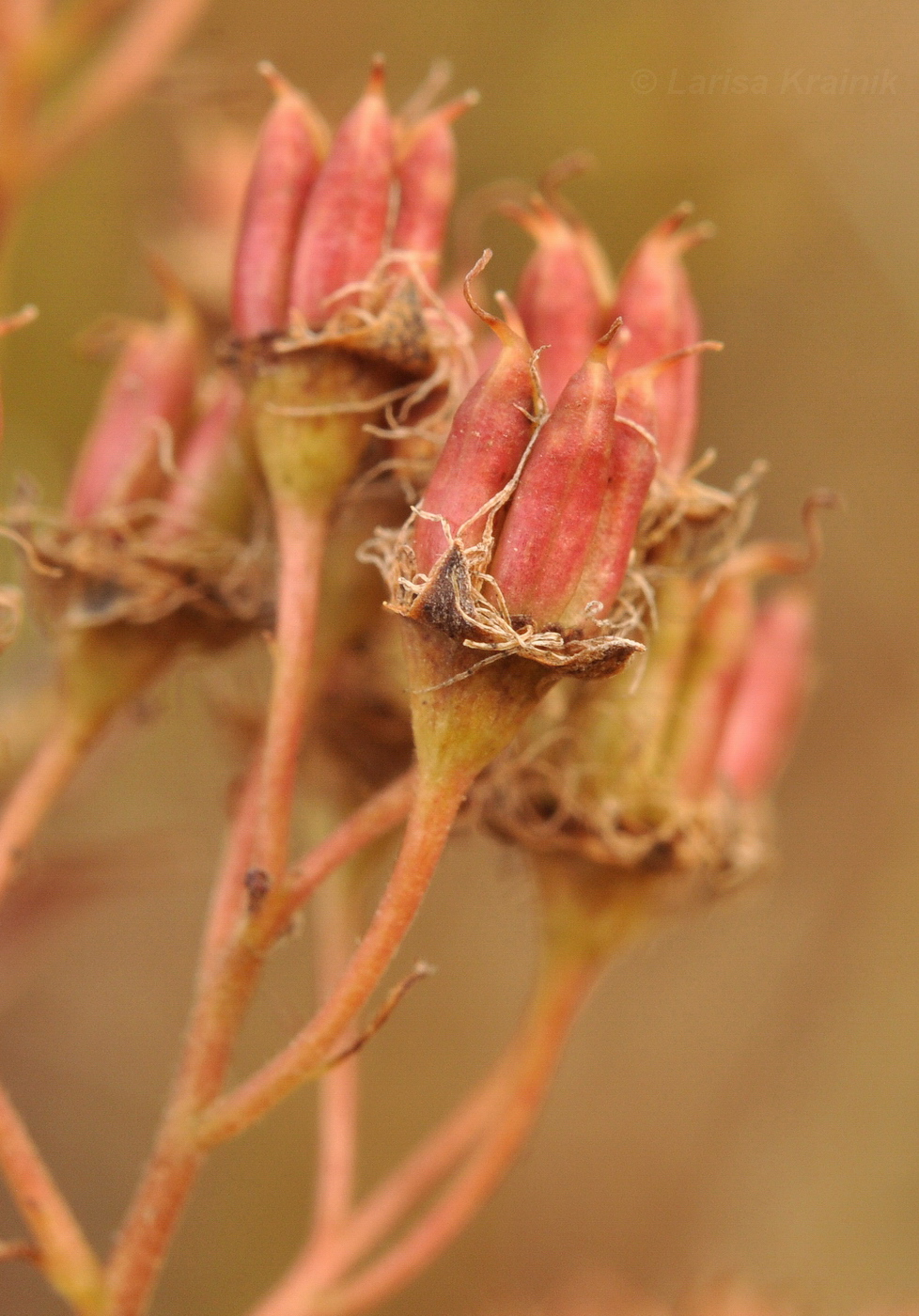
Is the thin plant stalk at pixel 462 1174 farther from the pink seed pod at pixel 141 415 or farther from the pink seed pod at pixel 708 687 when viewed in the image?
the pink seed pod at pixel 141 415

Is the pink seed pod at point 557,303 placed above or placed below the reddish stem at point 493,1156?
above

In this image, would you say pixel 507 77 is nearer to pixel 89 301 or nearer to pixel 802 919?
pixel 89 301

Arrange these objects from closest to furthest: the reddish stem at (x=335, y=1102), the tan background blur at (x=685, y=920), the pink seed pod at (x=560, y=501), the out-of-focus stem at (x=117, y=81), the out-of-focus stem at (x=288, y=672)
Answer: the pink seed pod at (x=560, y=501) → the out-of-focus stem at (x=288, y=672) → the reddish stem at (x=335, y=1102) → the out-of-focus stem at (x=117, y=81) → the tan background blur at (x=685, y=920)

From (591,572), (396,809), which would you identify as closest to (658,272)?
(591,572)

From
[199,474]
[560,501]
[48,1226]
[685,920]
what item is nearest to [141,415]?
[199,474]

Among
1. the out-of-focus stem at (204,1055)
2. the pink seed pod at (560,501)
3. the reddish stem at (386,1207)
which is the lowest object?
the reddish stem at (386,1207)

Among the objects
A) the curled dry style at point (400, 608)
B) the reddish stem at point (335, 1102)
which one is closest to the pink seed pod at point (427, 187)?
the curled dry style at point (400, 608)

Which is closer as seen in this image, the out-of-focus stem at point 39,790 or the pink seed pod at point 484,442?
the pink seed pod at point 484,442

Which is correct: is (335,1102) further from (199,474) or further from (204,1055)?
(199,474)
